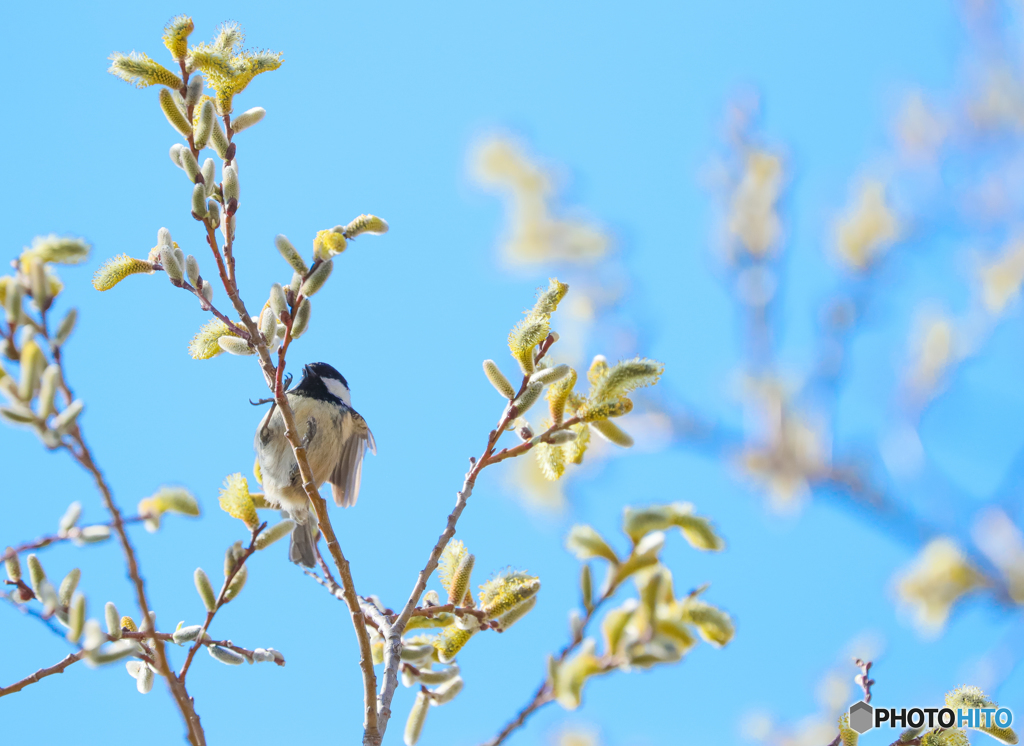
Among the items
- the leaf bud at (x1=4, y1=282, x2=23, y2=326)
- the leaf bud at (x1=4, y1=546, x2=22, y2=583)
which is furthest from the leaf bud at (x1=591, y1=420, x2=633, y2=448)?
the leaf bud at (x1=4, y1=546, x2=22, y2=583)

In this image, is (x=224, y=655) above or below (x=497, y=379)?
below

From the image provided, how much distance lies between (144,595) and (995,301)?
2.75m

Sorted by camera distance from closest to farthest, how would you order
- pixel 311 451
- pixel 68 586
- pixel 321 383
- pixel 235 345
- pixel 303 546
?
pixel 68 586, pixel 235 345, pixel 303 546, pixel 311 451, pixel 321 383

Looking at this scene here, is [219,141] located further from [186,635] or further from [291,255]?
[186,635]

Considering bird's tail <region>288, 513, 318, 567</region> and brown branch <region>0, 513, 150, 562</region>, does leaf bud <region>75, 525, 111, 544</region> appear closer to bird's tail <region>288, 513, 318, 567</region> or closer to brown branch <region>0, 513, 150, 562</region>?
brown branch <region>0, 513, 150, 562</region>

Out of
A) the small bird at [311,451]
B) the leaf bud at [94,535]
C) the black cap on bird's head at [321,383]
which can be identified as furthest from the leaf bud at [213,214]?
the black cap on bird's head at [321,383]

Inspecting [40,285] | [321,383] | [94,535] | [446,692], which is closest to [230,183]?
[40,285]

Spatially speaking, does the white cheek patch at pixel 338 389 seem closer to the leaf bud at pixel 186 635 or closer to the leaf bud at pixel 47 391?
the leaf bud at pixel 186 635

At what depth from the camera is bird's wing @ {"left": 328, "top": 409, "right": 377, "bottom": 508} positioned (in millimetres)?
3314

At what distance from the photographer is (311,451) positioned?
333 centimetres

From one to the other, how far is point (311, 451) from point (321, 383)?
65 cm

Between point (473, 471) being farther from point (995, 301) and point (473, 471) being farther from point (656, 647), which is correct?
point (995, 301)

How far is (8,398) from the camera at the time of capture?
1128mm

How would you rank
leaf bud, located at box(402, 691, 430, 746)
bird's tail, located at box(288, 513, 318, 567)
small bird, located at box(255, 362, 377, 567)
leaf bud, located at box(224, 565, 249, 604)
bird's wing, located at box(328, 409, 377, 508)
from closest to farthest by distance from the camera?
leaf bud, located at box(224, 565, 249, 604)
leaf bud, located at box(402, 691, 430, 746)
bird's tail, located at box(288, 513, 318, 567)
small bird, located at box(255, 362, 377, 567)
bird's wing, located at box(328, 409, 377, 508)
